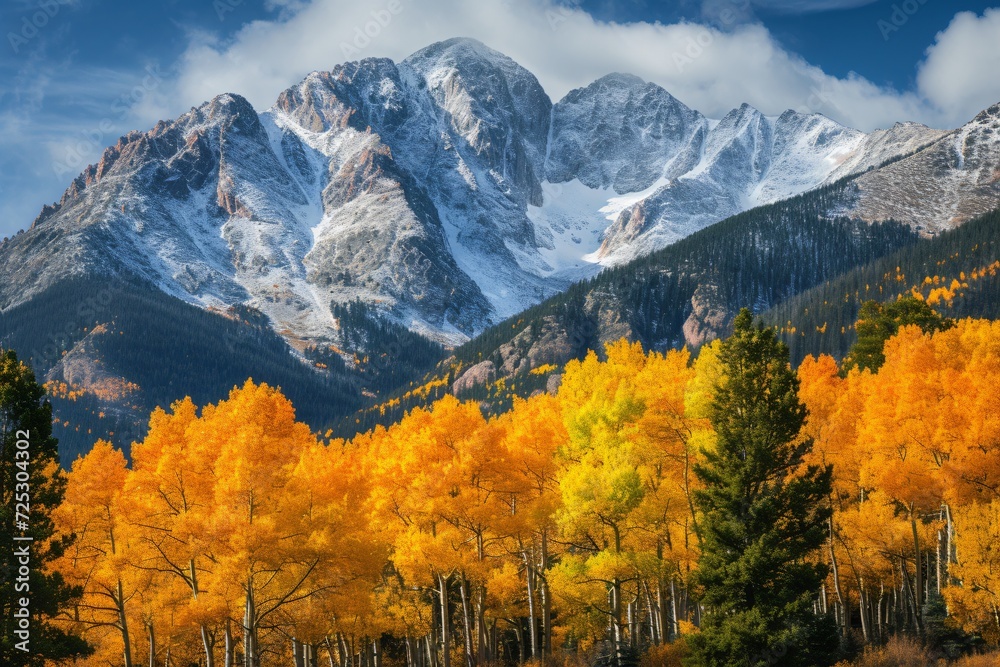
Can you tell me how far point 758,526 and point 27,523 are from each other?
25.7 metres

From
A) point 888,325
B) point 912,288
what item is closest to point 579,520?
point 888,325

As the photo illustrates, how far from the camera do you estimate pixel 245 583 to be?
28.8 meters

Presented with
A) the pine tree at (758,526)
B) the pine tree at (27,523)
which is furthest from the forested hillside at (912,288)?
the pine tree at (27,523)

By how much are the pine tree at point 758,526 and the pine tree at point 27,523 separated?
22822 mm

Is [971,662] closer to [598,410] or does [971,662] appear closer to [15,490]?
[598,410]

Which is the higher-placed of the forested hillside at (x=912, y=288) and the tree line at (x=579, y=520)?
the forested hillside at (x=912, y=288)

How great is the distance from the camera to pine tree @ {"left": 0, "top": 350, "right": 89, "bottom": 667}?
1152 inches

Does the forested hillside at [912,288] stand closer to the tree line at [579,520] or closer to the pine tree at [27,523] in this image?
the tree line at [579,520]

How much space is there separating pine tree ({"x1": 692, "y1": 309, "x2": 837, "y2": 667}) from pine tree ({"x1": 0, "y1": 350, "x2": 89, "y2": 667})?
22822 mm

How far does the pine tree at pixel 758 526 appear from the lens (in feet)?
90.3

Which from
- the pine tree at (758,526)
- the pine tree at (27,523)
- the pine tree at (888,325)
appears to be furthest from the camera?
the pine tree at (888,325)

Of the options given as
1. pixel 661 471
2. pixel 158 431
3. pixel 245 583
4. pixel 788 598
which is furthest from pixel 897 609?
pixel 158 431

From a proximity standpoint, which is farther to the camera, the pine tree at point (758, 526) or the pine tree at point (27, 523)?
the pine tree at point (27, 523)

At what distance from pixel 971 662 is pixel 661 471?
42.9 ft
